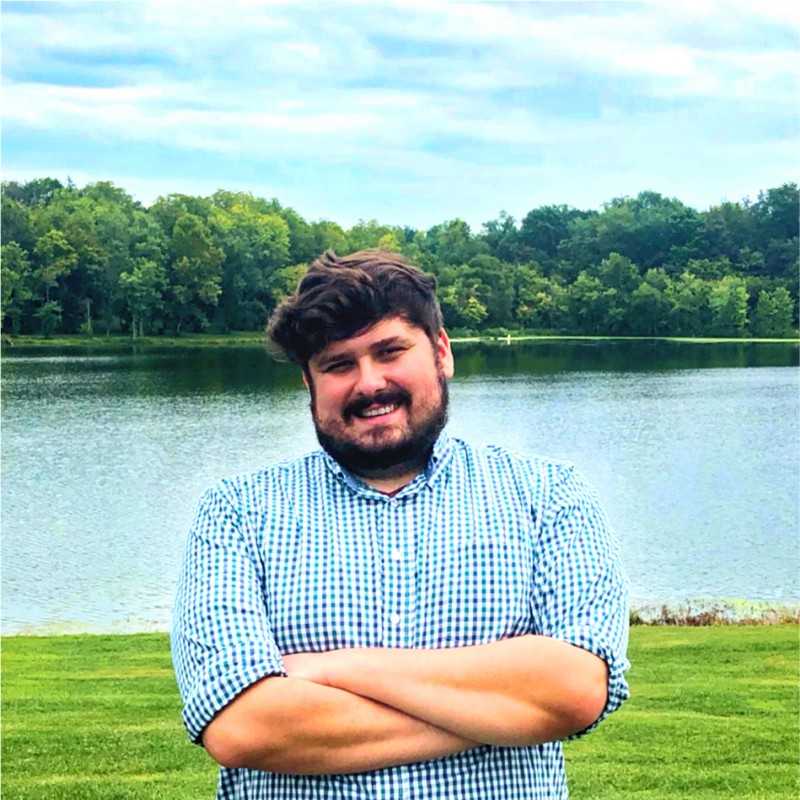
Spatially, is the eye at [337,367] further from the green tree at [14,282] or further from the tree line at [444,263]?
the tree line at [444,263]

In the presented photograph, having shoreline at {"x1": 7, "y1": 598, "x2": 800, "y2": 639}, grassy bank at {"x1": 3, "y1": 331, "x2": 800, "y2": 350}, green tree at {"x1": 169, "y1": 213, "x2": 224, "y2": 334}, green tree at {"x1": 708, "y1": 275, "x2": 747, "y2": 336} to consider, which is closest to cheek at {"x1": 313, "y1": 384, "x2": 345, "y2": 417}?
shoreline at {"x1": 7, "y1": 598, "x2": 800, "y2": 639}

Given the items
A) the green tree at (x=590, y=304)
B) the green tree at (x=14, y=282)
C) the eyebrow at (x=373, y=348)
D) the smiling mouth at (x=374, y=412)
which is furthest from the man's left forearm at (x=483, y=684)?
the green tree at (x=590, y=304)

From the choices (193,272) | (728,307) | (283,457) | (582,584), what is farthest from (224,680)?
(728,307)

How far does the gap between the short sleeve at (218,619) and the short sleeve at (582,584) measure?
0.53 metres

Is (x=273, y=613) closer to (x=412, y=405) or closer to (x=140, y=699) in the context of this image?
(x=412, y=405)

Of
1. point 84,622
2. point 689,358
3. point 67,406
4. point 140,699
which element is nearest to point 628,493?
point 84,622

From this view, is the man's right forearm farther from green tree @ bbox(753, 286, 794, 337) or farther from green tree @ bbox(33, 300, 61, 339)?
green tree @ bbox(753, 286, 794, 337)

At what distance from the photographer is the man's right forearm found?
2084mm

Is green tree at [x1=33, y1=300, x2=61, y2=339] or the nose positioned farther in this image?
green tree at [x1=33, y1=300, x2=61, y2=339]

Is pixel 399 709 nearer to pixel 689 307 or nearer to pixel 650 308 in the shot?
pixel 689 307

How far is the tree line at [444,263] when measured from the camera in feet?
281

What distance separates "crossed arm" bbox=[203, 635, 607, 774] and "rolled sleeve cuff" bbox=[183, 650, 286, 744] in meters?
0.02

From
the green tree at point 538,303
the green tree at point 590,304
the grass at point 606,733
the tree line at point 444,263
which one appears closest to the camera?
the grass at point 606,733

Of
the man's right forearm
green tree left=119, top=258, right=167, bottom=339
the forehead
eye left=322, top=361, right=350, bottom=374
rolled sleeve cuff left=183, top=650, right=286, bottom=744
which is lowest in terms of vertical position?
the man's right forearm
